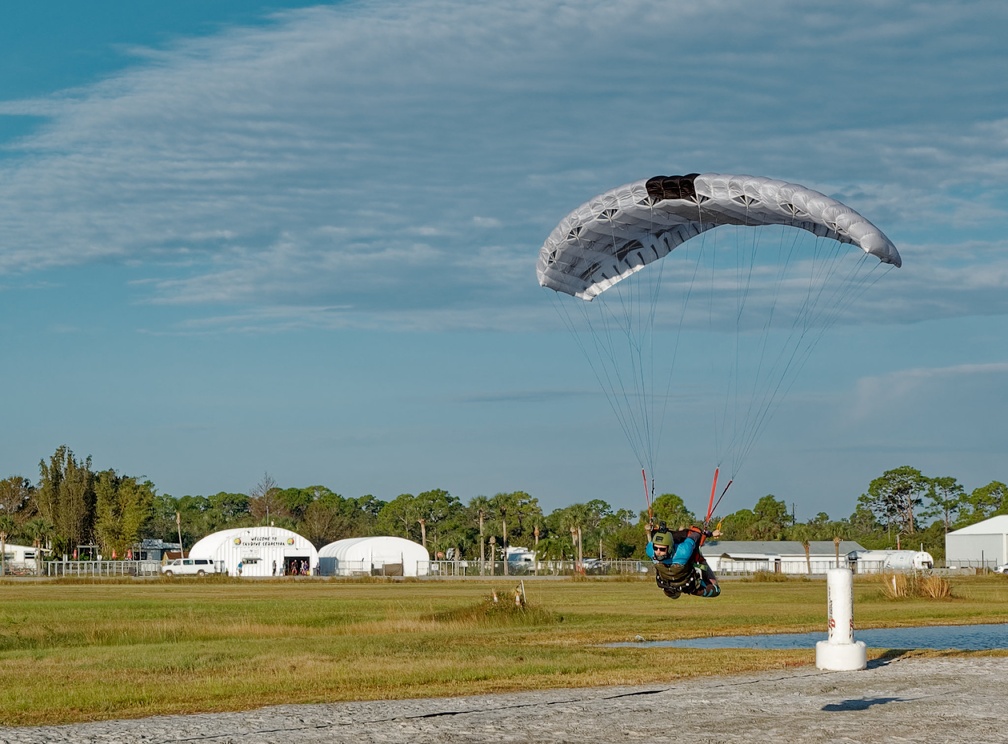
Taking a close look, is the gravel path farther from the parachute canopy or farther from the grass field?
the parachute canopy

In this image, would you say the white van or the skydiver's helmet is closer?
the skydiver's helmet

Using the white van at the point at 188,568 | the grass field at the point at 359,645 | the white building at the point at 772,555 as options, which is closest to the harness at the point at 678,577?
the grass field at the point at 359,645

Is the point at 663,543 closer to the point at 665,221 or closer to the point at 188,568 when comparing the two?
the point at 665,221

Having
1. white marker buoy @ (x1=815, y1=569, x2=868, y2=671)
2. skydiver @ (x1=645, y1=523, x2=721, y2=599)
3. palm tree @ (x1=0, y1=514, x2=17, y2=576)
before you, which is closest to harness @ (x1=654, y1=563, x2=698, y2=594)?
skydiver @ (x1=645, y1=523, x2=721, y2=599)

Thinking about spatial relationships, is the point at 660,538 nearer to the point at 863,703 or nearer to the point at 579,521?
the point at 863,703

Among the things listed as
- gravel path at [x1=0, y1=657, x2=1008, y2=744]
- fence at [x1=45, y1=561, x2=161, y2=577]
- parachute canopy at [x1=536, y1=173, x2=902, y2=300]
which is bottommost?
fence at [x1=45, y1=561, x2=161, y2=577]

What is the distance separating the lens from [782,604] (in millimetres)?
53719

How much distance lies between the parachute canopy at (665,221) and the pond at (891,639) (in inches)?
360

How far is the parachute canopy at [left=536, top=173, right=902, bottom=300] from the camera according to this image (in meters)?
23.1

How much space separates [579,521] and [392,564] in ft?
85.5

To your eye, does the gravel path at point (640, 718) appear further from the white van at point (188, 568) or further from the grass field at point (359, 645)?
the white van at point (188, 568)

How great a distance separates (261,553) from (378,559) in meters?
9.65

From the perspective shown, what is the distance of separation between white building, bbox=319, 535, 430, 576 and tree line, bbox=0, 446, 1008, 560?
8.01m

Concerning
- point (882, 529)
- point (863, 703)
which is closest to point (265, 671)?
point (863, 703)
